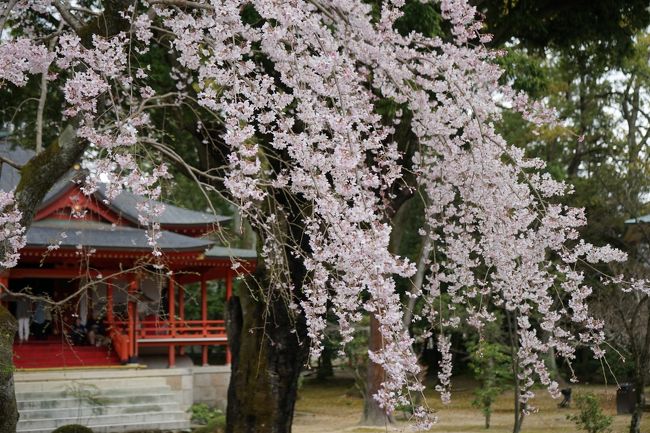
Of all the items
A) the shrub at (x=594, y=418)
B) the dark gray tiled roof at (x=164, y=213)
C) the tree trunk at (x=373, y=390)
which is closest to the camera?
the shrub at (x=594, y=418)

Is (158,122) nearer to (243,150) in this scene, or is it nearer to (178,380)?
(178,380)

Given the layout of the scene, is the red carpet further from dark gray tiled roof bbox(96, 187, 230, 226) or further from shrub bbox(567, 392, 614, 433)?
shrub bbox(567, 392, 614, 433)

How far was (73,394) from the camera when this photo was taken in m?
15.3

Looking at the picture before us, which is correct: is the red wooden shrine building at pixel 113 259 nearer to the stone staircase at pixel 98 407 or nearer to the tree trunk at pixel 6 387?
the stone staircase at pixel 98 407

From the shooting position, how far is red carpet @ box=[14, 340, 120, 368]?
53.7 ft

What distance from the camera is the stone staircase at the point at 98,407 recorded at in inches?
583

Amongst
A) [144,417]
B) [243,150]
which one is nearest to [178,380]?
A: [144,417]

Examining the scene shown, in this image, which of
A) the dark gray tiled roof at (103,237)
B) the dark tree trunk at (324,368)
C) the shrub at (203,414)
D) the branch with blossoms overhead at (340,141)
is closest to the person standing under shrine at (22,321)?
the dark gray tiled roof at (103,237)

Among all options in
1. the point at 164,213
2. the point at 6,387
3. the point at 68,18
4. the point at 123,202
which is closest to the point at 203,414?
the point at 164,213

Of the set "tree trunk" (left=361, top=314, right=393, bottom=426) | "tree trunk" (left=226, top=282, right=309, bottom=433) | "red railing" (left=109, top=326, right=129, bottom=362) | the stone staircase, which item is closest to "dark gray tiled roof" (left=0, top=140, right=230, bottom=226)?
"red railing" (left=109, top=326, right=129, bottom=362)

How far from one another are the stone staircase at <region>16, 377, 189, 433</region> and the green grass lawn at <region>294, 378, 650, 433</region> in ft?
9.65

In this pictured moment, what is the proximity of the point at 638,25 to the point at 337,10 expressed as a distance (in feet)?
18.1

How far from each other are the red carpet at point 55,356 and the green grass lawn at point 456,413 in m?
4.40

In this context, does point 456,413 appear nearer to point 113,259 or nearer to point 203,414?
point 203,414
